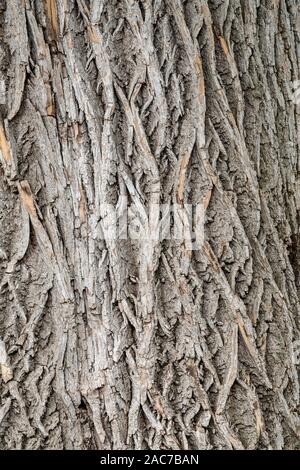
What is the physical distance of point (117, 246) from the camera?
8.88 ft

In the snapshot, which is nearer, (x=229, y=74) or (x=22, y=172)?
(x=22, y=172)

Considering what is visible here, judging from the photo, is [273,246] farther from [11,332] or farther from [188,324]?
[11,332]

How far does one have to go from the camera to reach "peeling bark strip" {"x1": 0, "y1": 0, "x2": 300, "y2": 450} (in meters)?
2.68

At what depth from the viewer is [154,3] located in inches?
108

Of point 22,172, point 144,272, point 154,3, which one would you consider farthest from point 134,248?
point 154,3

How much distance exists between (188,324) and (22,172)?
96 cm

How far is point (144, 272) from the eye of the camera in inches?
107

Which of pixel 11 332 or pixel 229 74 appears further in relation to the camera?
pixel 229 74

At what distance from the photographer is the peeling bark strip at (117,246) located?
105 inches

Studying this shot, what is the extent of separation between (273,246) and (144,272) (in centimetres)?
67

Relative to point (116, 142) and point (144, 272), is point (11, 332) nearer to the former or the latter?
point (144, 272)
